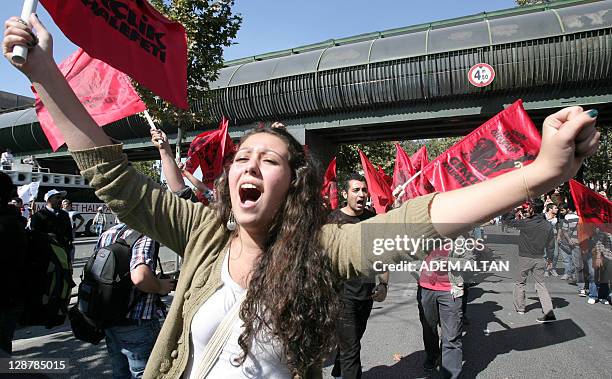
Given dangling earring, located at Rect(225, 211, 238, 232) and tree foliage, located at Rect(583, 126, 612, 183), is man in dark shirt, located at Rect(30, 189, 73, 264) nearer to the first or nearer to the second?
dangling earring, located at Rect(225, 211, 238, 232)

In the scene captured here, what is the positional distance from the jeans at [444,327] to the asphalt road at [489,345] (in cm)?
41

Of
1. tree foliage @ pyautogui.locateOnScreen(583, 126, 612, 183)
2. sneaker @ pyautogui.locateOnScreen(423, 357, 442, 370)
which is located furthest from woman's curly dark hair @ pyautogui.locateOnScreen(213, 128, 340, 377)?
tree foliage @ pyautogui.locateOnScreen(583, 126, 612, 183)

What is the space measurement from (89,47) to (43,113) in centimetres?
118

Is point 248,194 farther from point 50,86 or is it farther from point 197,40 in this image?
point 197,40

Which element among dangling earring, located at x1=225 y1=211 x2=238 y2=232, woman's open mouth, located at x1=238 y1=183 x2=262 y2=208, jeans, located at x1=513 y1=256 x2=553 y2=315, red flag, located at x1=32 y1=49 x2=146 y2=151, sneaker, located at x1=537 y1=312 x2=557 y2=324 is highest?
red flag, located at x1=32 y1=49 x2=146 y2=151

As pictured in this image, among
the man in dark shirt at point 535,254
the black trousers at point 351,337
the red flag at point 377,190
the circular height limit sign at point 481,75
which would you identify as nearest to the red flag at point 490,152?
the red flag at point 377,190

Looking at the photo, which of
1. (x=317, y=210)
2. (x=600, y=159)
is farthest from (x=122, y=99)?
(x=600, y=159)

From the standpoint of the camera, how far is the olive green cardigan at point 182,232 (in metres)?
1.30

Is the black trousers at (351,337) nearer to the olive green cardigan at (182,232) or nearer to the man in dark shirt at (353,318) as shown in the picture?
the man in dark shirt at (353,318)

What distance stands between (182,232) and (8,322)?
7.96 ft

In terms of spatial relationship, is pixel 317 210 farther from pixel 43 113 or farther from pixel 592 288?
pixel 592 288

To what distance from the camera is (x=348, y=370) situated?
374cm

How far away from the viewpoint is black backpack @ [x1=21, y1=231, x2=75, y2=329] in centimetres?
313

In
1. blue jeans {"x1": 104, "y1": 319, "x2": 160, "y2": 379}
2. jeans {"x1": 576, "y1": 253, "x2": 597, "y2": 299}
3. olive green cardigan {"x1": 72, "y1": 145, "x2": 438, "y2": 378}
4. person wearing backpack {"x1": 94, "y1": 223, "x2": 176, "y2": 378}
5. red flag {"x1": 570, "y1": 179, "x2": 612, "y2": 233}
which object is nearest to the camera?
olive green cardigan {"x1": 72, "y1": 145, "x2": 438, "y2": 378}
